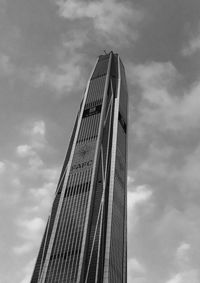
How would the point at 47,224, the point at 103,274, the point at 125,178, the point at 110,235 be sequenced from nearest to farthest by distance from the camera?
1. the point at 103,274
2. the point at 110,235
3. the point at 47,224
4. the point at 125,178

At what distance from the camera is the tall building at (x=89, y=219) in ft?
473

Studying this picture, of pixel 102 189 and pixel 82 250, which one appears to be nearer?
pixel 82 250

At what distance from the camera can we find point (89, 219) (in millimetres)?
159000

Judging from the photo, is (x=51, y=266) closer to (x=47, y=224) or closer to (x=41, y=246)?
(x=41, y=246)

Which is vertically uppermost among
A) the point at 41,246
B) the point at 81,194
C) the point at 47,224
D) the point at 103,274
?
the point at 81,194

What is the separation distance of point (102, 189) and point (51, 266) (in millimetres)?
42499

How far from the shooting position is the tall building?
14425cm

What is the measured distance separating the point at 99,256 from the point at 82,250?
24.6 ft

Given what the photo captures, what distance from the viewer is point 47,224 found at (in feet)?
552

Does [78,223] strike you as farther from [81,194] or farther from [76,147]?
[76,147]

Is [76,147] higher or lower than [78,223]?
higher

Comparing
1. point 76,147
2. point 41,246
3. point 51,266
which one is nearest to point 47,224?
point 41,246

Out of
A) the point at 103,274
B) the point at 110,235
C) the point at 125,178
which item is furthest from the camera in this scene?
Answer: the point at 125,178

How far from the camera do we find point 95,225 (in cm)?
15700
